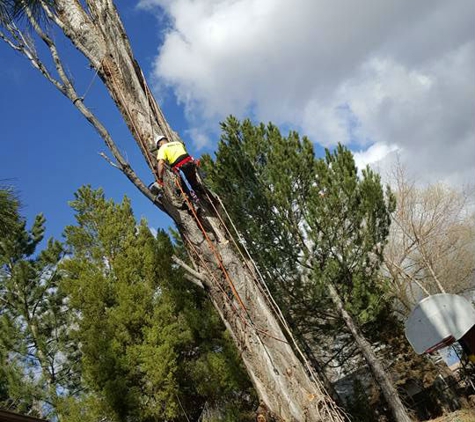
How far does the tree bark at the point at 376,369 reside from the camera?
9.52 metres

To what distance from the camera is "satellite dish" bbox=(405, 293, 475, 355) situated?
4699 millimetres

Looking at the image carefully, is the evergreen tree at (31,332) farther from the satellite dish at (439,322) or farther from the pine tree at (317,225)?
the satellite dish at (439,322)

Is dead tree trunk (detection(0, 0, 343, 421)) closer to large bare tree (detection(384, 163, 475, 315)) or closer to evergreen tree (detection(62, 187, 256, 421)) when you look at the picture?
evergreen tree (detection(62, 187, 256, 421))

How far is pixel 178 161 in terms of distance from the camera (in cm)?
419

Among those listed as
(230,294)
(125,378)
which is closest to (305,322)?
(125,378)

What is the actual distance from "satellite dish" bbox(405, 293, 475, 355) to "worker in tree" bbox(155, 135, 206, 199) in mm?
3230

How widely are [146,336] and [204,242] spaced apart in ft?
19.7

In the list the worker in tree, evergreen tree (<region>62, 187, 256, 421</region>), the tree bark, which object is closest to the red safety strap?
the worker in tree

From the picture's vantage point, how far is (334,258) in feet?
32.9

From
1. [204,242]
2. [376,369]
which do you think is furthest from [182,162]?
[376,369]

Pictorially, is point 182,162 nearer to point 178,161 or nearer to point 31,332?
point 178,161

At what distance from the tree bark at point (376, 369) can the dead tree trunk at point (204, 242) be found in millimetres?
6621

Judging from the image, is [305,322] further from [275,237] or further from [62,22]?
[62,22]

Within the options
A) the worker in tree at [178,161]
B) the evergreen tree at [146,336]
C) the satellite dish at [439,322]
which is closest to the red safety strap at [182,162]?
the worker in tree at [178,161]
